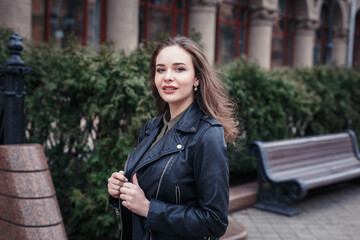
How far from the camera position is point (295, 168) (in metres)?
6.46

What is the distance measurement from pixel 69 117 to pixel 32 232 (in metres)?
1.71

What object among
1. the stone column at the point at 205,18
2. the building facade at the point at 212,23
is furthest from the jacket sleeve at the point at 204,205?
the stone column at the point at 205,18

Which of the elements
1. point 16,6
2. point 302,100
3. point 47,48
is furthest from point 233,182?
point 16,6

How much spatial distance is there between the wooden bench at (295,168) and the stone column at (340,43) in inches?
707

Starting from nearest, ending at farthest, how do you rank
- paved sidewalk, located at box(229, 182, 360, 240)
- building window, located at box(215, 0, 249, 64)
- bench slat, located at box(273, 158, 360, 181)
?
paved sidewalk, located at box(229, 182, 360, 240) < bench slat, located at box(273, 158, 360, 181) < building window, located at box(215, 0, 249, 64)

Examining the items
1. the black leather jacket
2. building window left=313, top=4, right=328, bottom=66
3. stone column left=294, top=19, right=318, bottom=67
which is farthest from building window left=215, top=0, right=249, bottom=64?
the black leather jacket

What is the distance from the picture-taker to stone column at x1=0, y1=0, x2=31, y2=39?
9297mm

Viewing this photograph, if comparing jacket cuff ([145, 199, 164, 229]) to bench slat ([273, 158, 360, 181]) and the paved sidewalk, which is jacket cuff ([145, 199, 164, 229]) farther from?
bench slat ([273, 158, 360, 181])

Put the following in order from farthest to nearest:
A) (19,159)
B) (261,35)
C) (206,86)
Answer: (261,35), (19,159), (206,86)

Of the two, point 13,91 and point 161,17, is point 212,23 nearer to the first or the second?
point 161,17

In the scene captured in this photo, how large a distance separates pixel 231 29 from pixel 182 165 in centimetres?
1701

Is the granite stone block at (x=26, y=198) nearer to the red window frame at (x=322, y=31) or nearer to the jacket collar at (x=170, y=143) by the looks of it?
the jacket collar at (x=170, y=143)

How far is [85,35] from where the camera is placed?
1281 centimetres

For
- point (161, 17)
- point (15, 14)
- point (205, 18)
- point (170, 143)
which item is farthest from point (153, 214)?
point (161, 17)
